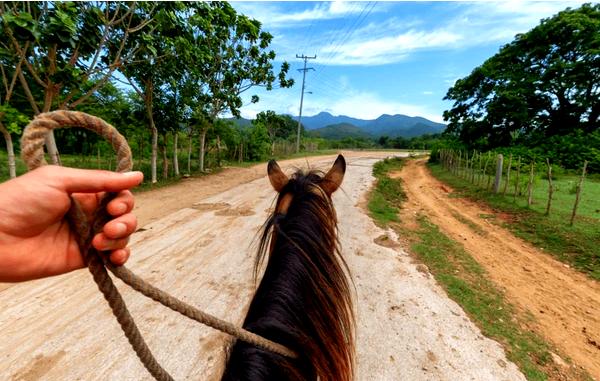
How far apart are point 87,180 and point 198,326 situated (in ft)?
7.45

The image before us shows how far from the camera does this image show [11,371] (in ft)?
6.48

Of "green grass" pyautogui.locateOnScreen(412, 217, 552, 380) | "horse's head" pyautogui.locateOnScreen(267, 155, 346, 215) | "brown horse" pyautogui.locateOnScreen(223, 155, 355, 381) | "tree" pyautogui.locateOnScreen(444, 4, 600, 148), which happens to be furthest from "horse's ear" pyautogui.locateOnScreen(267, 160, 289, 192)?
"tree" pyautogui.locateOnScreen(444, 4, 600, 148)

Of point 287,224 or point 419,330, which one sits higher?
point 287,224

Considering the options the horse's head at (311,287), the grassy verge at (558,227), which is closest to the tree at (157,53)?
the horse's head at (311,287)

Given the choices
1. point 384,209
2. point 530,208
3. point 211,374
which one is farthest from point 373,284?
point 530,208

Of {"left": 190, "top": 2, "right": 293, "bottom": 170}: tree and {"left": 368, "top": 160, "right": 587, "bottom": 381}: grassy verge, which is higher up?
{"left": 190, "top": 2, "right": 293, "bottom": 170}: tree

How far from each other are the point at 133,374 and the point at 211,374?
567 millimetres

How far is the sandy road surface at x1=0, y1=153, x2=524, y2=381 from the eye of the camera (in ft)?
6.98

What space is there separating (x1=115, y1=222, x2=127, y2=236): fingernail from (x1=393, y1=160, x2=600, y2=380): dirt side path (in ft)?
12.6

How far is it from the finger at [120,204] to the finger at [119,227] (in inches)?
0.7

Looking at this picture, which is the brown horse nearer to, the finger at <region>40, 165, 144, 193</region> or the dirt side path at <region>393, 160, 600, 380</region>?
the finger at <region>40, 165, 144, 193</region>

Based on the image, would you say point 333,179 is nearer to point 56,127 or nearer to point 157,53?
point 56,127

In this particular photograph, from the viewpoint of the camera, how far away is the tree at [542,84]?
17422 mm

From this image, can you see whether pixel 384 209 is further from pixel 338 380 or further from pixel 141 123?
pixel 141 123
